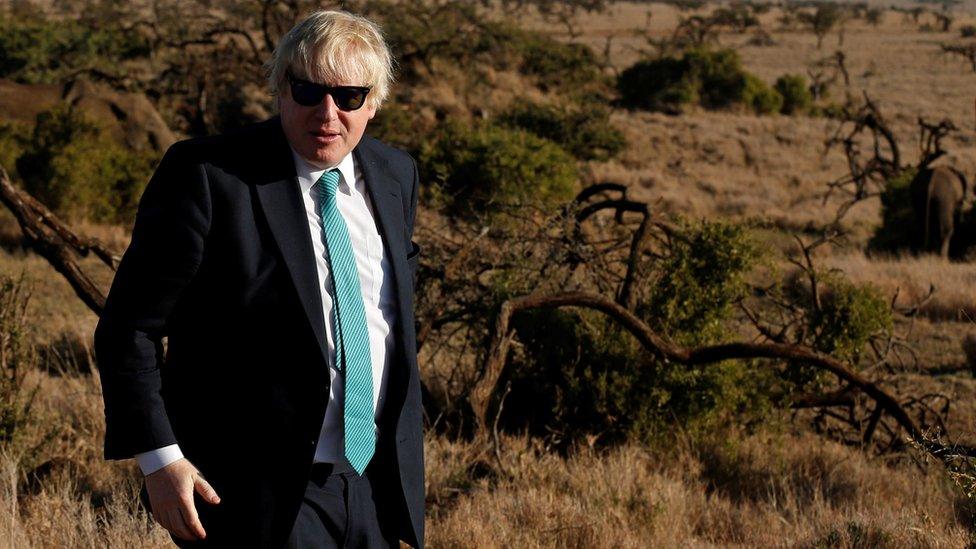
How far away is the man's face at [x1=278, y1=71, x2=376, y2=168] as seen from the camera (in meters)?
2.24

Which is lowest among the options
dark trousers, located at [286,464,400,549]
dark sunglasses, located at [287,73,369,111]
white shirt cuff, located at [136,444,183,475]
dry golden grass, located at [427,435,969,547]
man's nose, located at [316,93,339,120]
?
dry golden grass, located at [427,435,969,547]

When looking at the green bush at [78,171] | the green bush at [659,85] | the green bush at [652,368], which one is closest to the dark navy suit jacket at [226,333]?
the green bush at [652,368]

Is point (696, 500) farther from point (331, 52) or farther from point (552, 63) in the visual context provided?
point (552, 63)

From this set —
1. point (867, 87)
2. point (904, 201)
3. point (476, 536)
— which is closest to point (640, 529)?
point (476, 536)

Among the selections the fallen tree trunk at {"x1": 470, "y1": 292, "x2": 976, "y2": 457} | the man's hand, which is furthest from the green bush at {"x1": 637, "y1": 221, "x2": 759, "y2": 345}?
the man's hand

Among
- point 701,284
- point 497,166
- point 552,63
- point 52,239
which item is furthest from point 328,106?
point 552,63

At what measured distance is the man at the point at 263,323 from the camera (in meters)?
2.16

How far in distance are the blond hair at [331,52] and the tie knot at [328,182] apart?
183mm

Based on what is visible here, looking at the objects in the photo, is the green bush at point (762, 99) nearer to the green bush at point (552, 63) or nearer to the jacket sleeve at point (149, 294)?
the green bush at point (552, 63)

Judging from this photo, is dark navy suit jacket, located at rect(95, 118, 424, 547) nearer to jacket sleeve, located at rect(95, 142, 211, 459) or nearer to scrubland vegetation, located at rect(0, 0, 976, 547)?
jacket sleeve, located at rect(95, 142, 211, 459)

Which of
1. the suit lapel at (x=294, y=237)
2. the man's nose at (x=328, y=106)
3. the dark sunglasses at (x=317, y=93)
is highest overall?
the dark sunglasses at (x=317, y=93)

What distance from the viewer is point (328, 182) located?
2.35m

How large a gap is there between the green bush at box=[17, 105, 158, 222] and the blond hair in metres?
10.2

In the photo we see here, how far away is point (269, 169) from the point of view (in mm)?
2271
